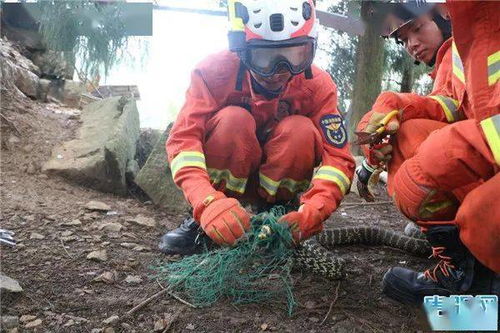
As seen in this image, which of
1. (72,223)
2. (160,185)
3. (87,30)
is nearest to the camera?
(72,223)

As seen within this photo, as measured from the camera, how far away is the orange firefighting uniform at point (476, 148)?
150 cm

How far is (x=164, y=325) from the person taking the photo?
1.72m

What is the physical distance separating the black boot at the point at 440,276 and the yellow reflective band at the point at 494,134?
0.45 meters

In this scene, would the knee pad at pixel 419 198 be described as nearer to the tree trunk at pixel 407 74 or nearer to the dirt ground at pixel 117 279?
the dirt ground at pixel 117 279

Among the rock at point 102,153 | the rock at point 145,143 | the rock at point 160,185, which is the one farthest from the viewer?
the rock at point 145,143

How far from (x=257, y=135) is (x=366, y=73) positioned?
11.5 feet

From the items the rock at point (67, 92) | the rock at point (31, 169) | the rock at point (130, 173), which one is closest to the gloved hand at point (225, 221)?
the rock at point (130, 173)

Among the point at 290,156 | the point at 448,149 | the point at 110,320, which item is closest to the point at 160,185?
the point at 290,156

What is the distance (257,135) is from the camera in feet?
8.41

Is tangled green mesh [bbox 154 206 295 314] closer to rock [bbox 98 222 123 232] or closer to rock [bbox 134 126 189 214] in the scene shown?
rock [bbox 98 222 123 232]

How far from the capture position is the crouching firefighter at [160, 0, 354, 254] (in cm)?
220

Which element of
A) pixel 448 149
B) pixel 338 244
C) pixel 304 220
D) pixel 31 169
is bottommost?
pixel 338 244

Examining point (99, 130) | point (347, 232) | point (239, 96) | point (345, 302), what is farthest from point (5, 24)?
point (345, 302)

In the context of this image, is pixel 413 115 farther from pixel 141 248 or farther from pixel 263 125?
pixel 141 248
